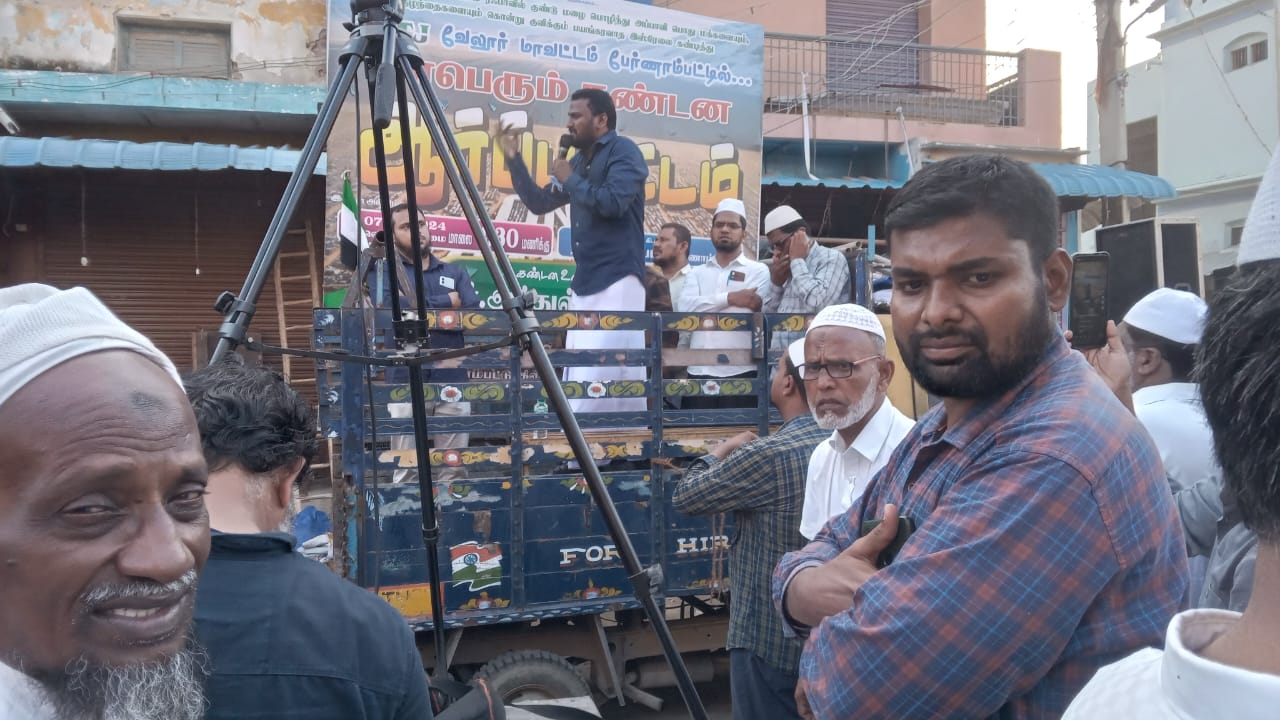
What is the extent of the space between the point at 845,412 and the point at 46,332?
228 cm

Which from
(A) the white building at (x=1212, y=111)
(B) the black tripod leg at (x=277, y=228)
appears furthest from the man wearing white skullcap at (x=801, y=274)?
(A) the white building at (x=1212, y=111)

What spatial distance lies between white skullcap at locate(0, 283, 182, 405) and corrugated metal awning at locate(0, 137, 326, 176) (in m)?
6.73

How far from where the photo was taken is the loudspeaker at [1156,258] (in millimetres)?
5098

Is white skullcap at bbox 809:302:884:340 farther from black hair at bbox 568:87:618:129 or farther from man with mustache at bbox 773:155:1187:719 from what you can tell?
black hair at bbox 568:87:618:129

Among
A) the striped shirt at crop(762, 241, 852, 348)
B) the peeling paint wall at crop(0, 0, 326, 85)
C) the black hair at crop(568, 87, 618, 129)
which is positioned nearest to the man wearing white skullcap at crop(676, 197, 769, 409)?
the striped shirt at crop(762, 241, 852, 348)

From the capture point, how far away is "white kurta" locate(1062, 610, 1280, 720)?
674 mm

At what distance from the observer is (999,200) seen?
4.52 feet

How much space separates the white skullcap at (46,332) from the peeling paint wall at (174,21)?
9.44 metres

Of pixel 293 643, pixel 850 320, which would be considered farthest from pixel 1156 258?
pixel 293 643

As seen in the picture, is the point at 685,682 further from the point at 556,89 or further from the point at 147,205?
the point at 147,205

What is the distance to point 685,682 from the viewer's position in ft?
6.31

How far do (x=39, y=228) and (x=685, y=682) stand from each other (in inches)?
366

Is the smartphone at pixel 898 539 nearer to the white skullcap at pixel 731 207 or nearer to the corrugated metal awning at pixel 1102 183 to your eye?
the white skullcap at pixel 731 207

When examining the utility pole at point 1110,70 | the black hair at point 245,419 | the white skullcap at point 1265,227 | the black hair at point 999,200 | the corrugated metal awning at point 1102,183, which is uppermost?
the utility pole at point 1110,70
